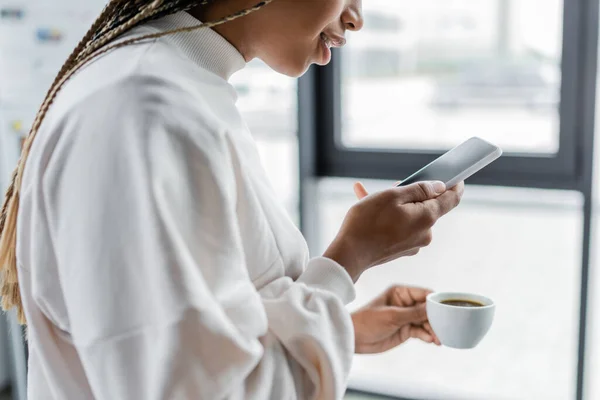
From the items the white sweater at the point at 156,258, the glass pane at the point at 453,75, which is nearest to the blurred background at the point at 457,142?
the glass pane at the point at 453,75

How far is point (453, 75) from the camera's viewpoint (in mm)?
2209

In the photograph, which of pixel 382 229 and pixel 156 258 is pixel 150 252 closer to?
pixel 156 258

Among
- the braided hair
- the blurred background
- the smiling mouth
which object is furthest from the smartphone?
the blurred background

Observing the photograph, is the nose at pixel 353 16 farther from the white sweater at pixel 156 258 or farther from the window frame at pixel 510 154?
the window frame at pixel 510 154

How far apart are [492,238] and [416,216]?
5.48ft

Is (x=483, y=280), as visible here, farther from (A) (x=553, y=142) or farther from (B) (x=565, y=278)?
(A) (x=553, y=142)

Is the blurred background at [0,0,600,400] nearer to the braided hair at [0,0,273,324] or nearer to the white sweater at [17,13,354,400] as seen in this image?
the braided hair at [0,0,273,324]

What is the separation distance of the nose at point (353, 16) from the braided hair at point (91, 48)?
0.39 feet

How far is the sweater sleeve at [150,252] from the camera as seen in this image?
53 cm

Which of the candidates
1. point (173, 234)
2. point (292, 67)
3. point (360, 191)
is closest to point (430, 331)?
point (360, 191)

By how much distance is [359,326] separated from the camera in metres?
0.93

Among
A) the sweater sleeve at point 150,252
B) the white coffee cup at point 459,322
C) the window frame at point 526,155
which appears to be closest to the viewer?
the sweater sleeve at point 150,252

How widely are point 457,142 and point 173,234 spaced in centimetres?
181

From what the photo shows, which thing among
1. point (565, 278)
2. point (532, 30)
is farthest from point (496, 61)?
point (565, 278)
